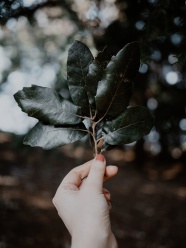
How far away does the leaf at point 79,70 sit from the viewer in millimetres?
1046

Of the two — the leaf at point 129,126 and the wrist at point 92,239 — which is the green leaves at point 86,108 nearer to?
the leaf at point 129,126

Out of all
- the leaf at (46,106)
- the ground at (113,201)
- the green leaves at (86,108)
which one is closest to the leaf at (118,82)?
the green leaves at (86,108)

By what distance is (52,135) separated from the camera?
1.09m

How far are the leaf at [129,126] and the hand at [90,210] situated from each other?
0.32 feet

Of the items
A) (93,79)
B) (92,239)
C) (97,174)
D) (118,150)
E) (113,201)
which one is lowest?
(118,150)

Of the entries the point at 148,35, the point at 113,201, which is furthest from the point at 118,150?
the point at 148,35

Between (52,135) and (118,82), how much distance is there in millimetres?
334

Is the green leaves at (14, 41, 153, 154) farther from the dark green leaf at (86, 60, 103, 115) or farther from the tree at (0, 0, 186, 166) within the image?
the tree at (0, 0, 186, 166)

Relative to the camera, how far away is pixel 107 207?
42.5 inches

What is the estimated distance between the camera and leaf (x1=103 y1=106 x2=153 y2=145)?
3.48 feet

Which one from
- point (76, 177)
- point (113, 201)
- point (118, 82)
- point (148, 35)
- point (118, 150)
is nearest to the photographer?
point (118, 82)

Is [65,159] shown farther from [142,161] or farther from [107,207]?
[107,207]

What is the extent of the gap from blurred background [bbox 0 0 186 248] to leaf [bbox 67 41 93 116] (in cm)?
47

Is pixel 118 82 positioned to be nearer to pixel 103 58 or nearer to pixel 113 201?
pixel 103 58
